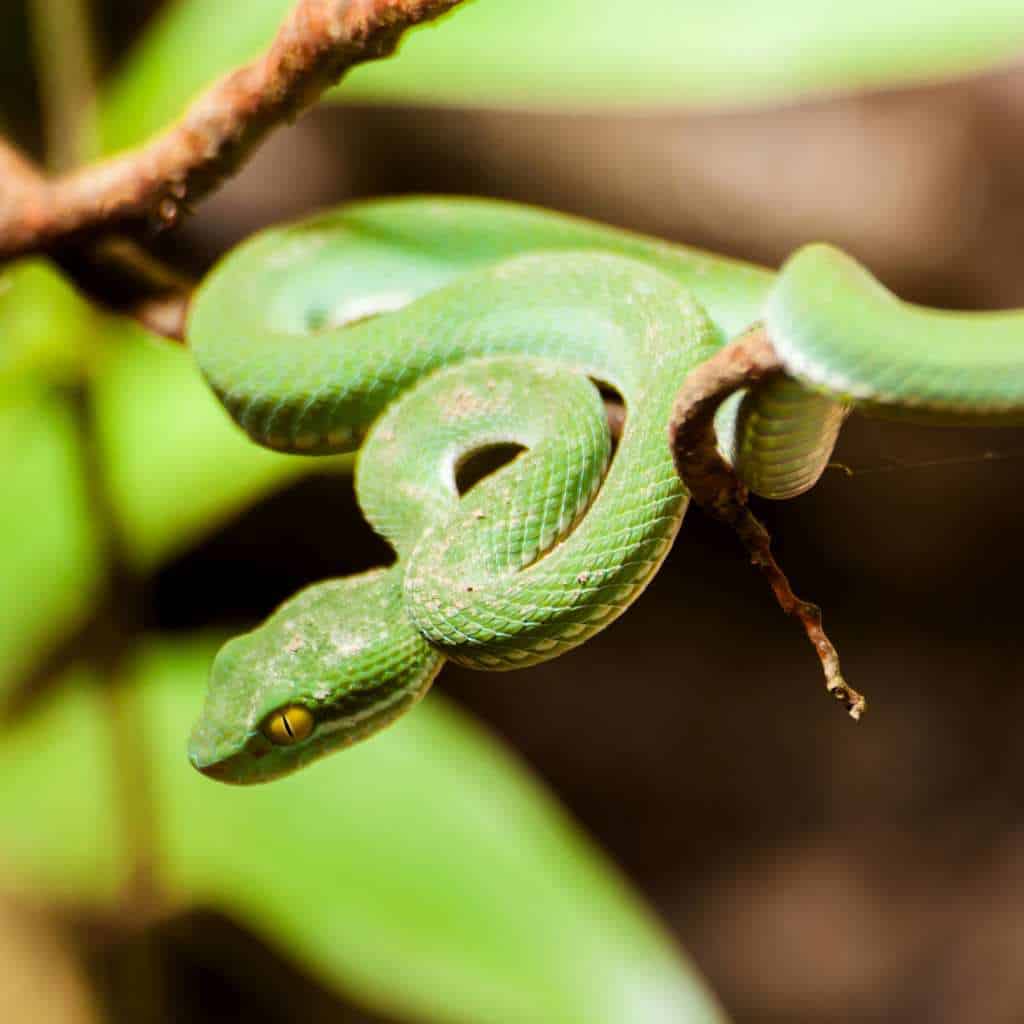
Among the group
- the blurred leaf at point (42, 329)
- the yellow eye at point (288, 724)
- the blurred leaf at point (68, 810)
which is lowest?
the yellow eye at point (288, 724)

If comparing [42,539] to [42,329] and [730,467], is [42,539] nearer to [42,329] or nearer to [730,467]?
[42,329]

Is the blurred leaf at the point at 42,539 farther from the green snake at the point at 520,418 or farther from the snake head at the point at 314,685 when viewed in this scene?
the snake head at the point at 314,685

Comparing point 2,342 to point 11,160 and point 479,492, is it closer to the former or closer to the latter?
point 11,160

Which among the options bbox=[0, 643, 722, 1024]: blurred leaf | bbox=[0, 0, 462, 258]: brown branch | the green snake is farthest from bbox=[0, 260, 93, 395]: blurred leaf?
bbox=[0, 643, 722, 1024]: blurred leaf

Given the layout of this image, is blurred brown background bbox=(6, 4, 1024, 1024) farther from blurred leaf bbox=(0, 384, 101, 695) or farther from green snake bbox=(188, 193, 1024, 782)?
green snake bbox=(188, 193, 1024, 782)

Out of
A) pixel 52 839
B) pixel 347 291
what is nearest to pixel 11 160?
pixel 347 291

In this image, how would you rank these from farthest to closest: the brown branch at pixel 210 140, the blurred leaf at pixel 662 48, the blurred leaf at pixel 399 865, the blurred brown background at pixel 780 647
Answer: the blurred brown background at pixel 780 647 < the blurred leaf at pixel 399 865 < the blurred leaf at pixel 662 48 < the brown branch at pixel 210 140

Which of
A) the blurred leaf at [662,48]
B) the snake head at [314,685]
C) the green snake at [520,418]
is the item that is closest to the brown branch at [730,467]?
the green snake at [520,418]
